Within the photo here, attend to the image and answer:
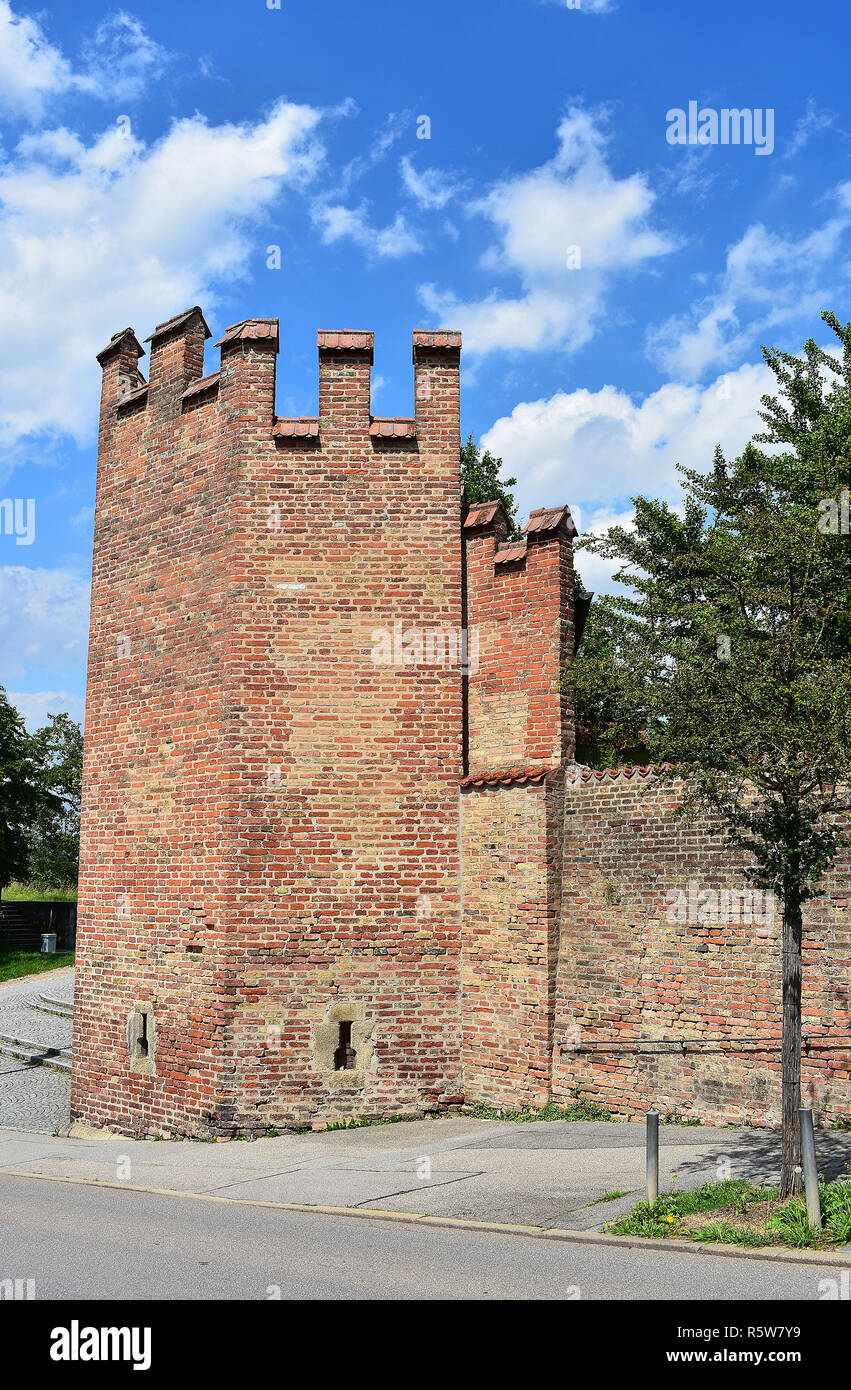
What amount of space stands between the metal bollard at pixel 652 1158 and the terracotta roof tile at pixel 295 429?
819 centimetres

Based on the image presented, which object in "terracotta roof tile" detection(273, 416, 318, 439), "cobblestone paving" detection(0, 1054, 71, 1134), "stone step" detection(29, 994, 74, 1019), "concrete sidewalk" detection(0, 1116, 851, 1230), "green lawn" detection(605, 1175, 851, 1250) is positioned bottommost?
"cobblestone paving" detection(0, 1054, 71, 1134)

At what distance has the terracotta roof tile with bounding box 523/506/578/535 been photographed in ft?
39.3

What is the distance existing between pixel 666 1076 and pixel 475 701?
4.58 m

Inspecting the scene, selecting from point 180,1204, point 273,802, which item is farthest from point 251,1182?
point 273,802

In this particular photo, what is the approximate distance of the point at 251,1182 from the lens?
9.58m

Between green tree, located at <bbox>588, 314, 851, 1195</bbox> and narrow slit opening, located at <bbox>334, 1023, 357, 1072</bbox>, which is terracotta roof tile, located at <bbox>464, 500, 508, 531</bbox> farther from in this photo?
narrow slit opening, located at <bbox>334, 1023, 357, 1072</bbox>

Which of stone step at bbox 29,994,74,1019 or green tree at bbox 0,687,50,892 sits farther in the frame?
green tree at bbox 0,687,50,892

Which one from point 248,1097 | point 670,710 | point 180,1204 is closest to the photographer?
point 670,710

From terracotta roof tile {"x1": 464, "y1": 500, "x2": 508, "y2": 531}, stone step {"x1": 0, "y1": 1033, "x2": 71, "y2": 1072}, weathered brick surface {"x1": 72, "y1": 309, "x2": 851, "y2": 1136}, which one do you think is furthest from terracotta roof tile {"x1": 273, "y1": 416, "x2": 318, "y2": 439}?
stone step {"x1": 0, "y1": 1033, "x2": 71, "y2": 1072}

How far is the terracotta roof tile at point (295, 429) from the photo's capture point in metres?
12.4

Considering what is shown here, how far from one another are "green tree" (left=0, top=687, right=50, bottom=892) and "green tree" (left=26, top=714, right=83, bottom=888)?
0.68 m

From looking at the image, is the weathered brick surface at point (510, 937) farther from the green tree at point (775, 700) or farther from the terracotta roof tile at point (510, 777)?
the green tree at point (775, 700)

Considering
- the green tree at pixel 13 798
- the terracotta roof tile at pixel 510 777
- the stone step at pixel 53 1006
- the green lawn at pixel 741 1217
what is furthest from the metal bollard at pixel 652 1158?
the green tree at pixel 13 798
